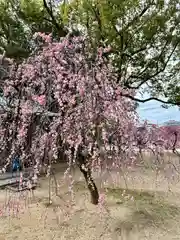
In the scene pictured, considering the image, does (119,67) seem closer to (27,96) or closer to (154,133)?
(154,133)

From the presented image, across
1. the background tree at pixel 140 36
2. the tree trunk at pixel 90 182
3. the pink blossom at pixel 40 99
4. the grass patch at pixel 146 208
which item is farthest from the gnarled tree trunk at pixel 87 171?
the background tree at pixel 140 36

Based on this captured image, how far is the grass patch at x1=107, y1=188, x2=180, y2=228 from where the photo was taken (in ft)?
9.79

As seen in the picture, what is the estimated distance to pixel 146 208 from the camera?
10.7 feet

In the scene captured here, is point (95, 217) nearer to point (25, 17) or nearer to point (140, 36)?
point (140, 36)

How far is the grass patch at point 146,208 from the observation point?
2.98m

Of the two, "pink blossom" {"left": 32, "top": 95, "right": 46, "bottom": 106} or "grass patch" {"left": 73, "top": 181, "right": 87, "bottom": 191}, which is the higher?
"pink blossom" {"left": 32, "top": 95, "right": 46, "bottom": 106}

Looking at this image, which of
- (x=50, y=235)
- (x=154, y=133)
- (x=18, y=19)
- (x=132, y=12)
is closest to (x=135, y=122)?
(x=154, y=133)

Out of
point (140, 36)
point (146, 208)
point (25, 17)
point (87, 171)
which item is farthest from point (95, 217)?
point (25, 17)

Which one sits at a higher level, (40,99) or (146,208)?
(40,99)

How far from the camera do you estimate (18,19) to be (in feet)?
18.8

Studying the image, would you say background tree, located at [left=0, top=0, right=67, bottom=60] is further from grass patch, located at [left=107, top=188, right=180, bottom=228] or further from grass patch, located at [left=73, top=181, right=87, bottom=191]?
grass patch, located at [left=107, top=188, right=180, bottom=228]

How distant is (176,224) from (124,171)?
0.64 m

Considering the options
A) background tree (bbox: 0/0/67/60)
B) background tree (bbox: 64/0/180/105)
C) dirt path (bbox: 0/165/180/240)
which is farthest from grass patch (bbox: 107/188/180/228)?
background tree (bbox: 0/0/67/60)

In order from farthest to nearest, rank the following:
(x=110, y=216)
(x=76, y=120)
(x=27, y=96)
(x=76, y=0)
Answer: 1. (x=76, y=0)
2. (x=110, y=216)
3. (x=27, y=96)
4. (x=76, y=120)
